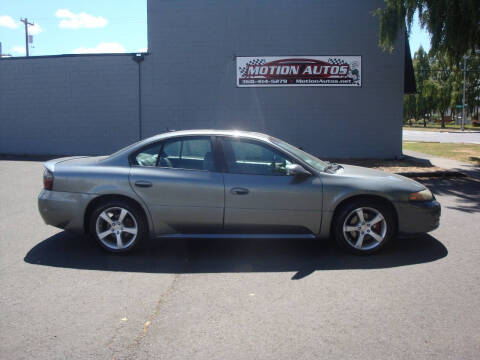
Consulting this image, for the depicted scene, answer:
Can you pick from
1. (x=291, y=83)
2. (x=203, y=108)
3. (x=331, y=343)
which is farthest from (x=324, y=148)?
(x=331, y=343)

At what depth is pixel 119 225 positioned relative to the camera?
5637mm

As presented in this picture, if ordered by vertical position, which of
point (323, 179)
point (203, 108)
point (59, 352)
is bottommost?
point (59, 352)

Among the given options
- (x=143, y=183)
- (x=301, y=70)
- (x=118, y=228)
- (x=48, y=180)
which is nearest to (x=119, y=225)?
(x=118, y=228)

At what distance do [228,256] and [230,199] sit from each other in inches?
27.2

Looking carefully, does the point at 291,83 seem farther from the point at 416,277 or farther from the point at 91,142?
the point at 416,277

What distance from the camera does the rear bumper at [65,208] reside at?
5680mm

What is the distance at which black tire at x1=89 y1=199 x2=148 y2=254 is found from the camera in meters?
5.62

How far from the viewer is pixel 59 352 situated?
11.0 ft

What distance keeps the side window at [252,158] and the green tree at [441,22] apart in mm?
10593

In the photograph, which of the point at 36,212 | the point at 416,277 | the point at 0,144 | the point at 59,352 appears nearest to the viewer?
the point at 59,352

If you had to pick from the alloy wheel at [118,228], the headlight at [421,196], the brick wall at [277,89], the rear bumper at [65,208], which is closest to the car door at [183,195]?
the alloy wheel at [118,228]

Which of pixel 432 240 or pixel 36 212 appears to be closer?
pixel 432 240

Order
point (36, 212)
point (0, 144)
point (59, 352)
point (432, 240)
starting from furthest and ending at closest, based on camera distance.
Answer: point (0, 144)
point (36, 212)
point (432, 240)
point (59, 352)

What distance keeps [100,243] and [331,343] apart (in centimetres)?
321
